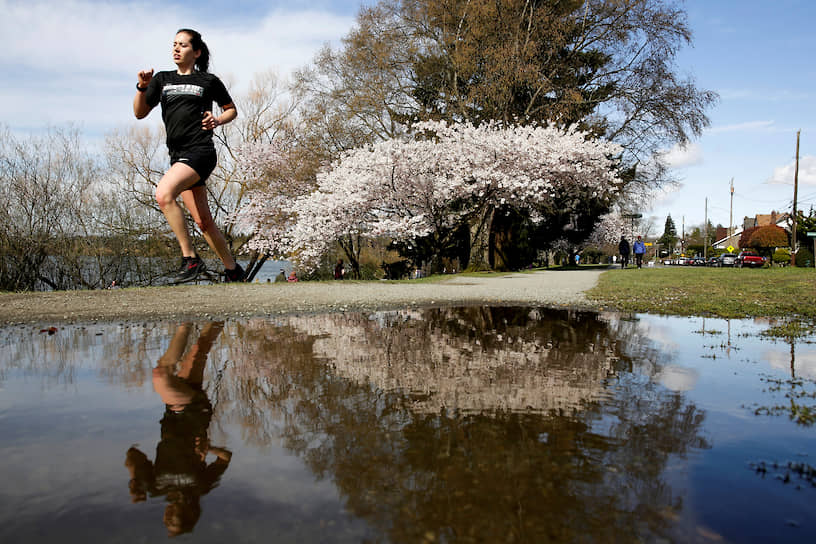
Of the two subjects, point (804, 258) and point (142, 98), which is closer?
point (142, 98)

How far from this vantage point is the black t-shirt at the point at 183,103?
17.4 feet

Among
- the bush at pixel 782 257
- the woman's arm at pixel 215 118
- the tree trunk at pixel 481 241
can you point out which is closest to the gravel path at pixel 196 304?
the woman's arm at pixel 215 118

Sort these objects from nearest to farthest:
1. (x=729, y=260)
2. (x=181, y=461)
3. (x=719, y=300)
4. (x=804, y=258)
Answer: (x=181, y=461) → (x=719, y=300) → (x=804, y=258) → (x=729, y=260)

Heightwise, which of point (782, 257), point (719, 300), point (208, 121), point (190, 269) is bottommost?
point (719, 300)

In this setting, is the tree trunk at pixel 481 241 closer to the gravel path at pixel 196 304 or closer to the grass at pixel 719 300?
the grass at pixel 719 300

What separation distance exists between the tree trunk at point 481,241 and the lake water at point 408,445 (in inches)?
757

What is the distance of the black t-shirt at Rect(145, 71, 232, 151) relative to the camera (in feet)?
17.4

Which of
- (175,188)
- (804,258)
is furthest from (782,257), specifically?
(175,188)

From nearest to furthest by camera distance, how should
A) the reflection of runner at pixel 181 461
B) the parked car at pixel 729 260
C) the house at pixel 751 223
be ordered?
the reflection of runner at pixel 181 461, the parked car at pixel 729 260, the house at pixel 751 223

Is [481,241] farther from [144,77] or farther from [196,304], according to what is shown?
[144,77]

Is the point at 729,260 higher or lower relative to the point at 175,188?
higher

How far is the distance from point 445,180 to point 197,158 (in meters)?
16.3

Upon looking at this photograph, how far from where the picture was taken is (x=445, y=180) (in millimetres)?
21000

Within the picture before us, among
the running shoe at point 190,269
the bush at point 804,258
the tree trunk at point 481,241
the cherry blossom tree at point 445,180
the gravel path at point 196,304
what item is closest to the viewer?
the running shoe at point 190,269
